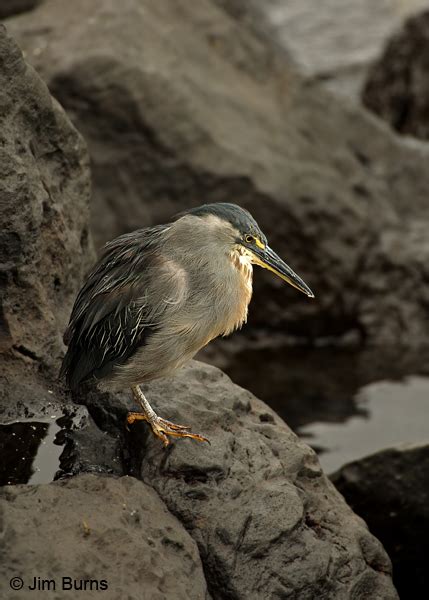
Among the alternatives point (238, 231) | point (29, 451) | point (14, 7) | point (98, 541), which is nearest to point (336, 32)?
point (14, 7)

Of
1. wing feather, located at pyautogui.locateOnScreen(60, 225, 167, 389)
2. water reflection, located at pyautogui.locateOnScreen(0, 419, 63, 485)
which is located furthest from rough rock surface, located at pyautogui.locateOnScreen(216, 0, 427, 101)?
water reflection, located at pyautogui.locateOnScreen(0, 419, 63, 485)

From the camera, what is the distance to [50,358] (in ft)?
16.3

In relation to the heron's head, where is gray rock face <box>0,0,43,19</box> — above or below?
below

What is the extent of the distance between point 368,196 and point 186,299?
5077mm

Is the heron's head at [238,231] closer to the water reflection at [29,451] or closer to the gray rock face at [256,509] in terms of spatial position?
the gray rock face at [256,509]

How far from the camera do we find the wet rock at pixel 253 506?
14.2 feet

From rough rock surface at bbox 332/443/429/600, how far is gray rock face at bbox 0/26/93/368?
1900mm

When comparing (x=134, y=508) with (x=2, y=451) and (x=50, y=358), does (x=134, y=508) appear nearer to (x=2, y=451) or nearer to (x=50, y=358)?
(x=2, y=451)

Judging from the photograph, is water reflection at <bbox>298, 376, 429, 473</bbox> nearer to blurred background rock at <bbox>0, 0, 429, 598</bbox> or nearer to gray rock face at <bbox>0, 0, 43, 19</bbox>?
blurred background rock at <bbox>0, 0, 429, 598</bbox>

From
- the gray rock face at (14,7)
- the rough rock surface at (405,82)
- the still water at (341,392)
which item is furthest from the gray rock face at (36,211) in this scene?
the rough rock surface at (405,82)

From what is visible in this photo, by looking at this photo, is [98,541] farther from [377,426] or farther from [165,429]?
[377,426]

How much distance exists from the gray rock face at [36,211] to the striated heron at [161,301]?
0.81ft

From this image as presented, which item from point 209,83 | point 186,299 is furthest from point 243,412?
point 209,83

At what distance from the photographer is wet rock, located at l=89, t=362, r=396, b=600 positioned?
4.32 m
